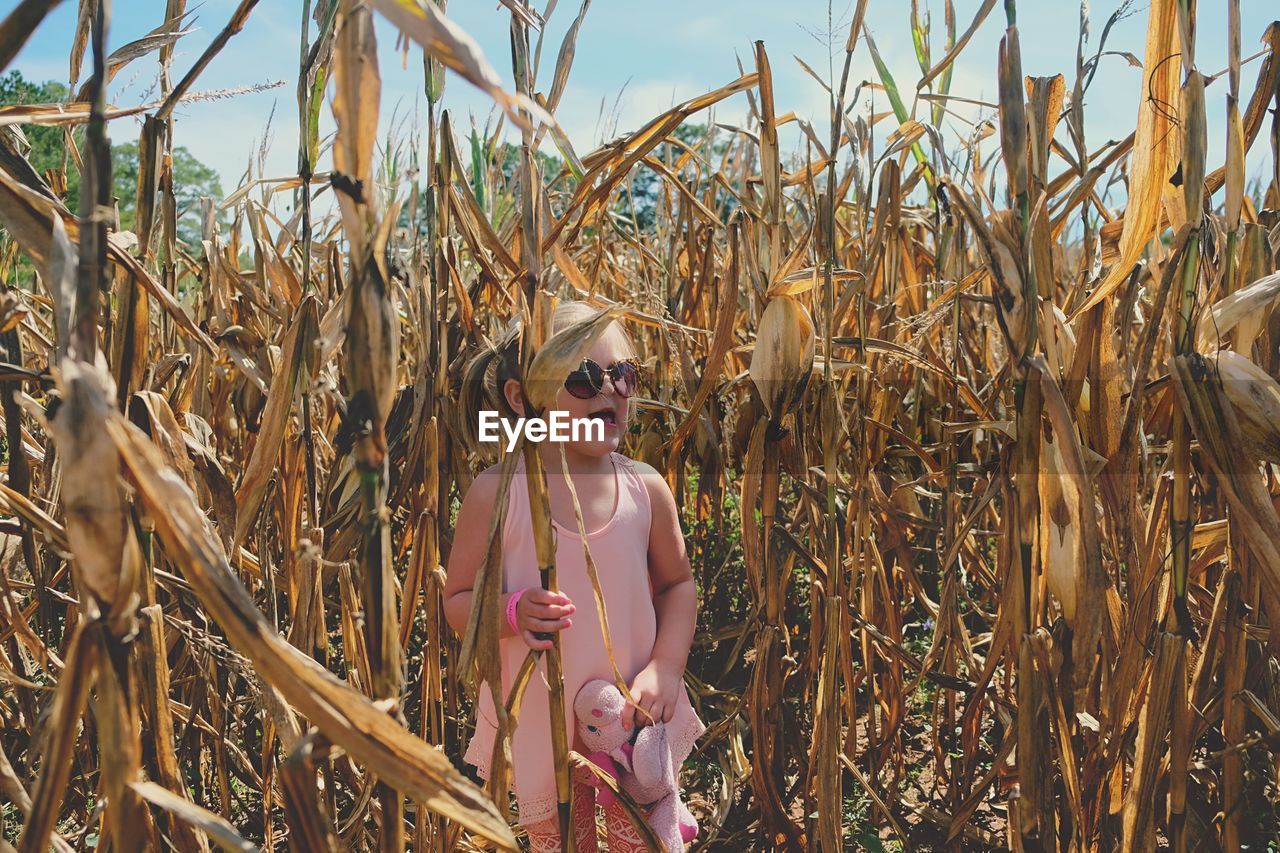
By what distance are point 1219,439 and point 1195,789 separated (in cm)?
85

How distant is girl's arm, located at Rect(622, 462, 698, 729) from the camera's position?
3.94 feet

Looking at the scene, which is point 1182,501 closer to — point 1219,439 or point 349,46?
point 1219,439

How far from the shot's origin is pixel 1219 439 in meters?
0.83

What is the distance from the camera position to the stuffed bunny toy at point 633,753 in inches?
44.1

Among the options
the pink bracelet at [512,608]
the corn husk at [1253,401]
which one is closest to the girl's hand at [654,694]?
the pink bracelet at [512,608]

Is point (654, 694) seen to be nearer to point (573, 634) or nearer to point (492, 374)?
point (573, 634)

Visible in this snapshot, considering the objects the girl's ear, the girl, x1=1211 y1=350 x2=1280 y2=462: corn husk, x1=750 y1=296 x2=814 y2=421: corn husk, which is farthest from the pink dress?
x1=1211 y1=350 x2=1280 y2=462: corn husk

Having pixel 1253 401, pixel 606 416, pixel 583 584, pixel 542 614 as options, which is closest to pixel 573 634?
pixel 583 584

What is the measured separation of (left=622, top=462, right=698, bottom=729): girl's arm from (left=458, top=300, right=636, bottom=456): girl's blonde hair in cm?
21

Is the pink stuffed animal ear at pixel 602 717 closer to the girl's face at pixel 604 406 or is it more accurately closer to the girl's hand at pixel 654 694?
the girl's hand at pixel 654 694

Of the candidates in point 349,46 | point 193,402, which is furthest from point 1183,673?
point 193,402

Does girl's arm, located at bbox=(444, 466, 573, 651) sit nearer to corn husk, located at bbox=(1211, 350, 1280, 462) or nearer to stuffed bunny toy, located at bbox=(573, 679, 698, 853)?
stuffed bunny toy, located at bbox=(573, 679, 698, 853)

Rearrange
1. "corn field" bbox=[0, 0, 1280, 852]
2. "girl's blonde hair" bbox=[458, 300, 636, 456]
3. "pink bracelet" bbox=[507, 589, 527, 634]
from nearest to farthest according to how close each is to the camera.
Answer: "corn field" bbox=[0, 0, 1280, 852]
"pink bracelet" bbox=[507, 589, 527, 634]
"girl's blonde hair" bbox=[458, 300, 636, 456]

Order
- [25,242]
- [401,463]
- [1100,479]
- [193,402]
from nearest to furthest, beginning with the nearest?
[25,242] < [1100,479] < [401,463] < [193,402]
